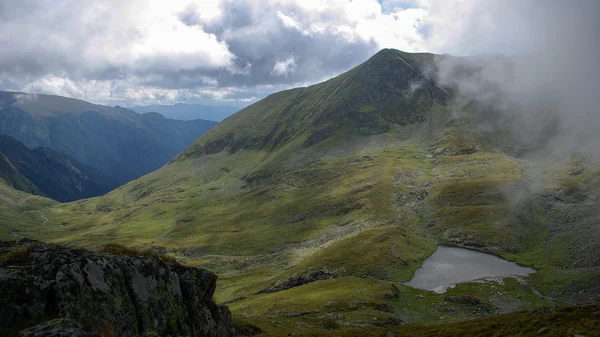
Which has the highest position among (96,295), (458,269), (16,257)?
(16,257)

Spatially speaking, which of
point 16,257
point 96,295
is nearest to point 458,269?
point 96,295

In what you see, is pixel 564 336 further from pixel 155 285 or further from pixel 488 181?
pixel 488 181

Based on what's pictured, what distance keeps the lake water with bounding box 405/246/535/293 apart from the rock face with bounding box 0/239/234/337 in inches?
2764

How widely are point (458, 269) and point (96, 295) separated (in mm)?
99845

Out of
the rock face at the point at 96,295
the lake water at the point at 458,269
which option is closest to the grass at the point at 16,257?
the rock face at the point at 96,295

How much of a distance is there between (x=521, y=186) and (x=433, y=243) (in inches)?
2281

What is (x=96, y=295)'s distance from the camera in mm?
24891

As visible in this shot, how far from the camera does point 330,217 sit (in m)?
189

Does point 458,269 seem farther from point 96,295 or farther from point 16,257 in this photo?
point 16,257

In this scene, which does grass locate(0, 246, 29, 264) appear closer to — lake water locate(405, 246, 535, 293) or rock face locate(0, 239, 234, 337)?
rock face locate(0, 239, 234, 337)

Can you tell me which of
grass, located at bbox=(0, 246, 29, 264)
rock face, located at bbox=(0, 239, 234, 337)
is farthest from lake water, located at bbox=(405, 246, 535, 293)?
grass, located at bbox=(0, 246, 29, 264)

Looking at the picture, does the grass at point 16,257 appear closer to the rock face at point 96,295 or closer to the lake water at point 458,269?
the rock face at point 96,295

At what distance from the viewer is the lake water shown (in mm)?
94812

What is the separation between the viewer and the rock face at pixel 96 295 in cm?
2069
